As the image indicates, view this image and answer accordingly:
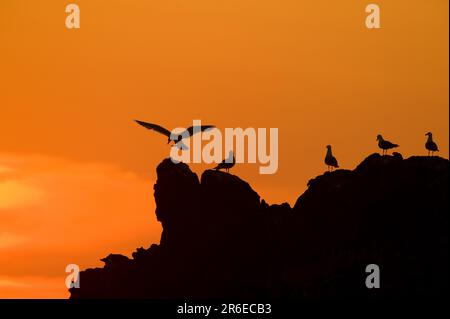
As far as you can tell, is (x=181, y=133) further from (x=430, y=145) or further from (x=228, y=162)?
(x=430, y=145)

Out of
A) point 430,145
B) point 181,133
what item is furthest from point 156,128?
point 430,145

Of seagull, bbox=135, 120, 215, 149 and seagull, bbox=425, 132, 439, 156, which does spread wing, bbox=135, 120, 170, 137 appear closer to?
seagull, bbox=135, 120, 215, 149

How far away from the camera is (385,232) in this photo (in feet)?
360

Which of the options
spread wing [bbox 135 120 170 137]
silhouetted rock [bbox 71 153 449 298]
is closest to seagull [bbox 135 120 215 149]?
spread wing [bbox 135 120 170 137]

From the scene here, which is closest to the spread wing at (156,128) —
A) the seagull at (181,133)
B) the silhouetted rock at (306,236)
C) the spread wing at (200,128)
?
the seagull at (181,133)

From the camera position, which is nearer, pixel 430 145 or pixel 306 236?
pixel 430 145

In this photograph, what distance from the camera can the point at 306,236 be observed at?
115438 mm

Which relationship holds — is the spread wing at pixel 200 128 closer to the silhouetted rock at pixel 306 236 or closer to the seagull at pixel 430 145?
the silhouetted rock at pixel 306 236

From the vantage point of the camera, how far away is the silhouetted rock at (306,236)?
107375mm
